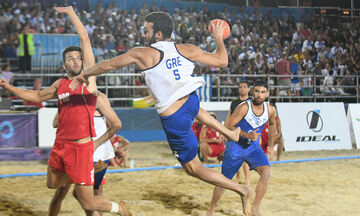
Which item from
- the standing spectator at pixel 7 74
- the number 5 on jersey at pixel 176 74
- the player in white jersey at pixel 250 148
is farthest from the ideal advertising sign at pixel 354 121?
the number 5 on jersey at pixel 176 74

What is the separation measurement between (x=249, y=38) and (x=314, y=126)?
24.5ft

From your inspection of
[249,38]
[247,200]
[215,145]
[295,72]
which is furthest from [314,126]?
[247,200]

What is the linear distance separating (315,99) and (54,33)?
956cm

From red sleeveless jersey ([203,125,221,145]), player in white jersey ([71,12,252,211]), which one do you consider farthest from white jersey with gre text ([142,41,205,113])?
red sleeveless jersey ([203,125,221,145])

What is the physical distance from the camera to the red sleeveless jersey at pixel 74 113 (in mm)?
4094

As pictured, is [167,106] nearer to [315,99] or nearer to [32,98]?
[32,98]

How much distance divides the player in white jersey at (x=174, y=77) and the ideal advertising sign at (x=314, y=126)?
26.5 ft

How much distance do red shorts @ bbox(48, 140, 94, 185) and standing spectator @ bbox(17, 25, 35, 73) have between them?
10.6 meters

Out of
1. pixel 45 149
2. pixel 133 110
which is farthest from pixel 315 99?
pixel 45 149

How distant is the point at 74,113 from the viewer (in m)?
4.12

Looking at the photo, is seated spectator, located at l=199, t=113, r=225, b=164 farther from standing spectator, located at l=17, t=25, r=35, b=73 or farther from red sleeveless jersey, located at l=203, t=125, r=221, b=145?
standing spectator, located at l=17, t=25, r=35, b=73

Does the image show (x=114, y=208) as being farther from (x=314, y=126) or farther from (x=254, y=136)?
(x=314, y=126)

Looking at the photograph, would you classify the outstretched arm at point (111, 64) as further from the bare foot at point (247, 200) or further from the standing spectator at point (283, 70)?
the standing spectator at point (283, 70)

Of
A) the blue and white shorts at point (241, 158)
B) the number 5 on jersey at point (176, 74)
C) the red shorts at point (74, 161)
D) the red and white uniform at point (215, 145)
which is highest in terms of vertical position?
the number 5 on jersey at point (176, 74)
